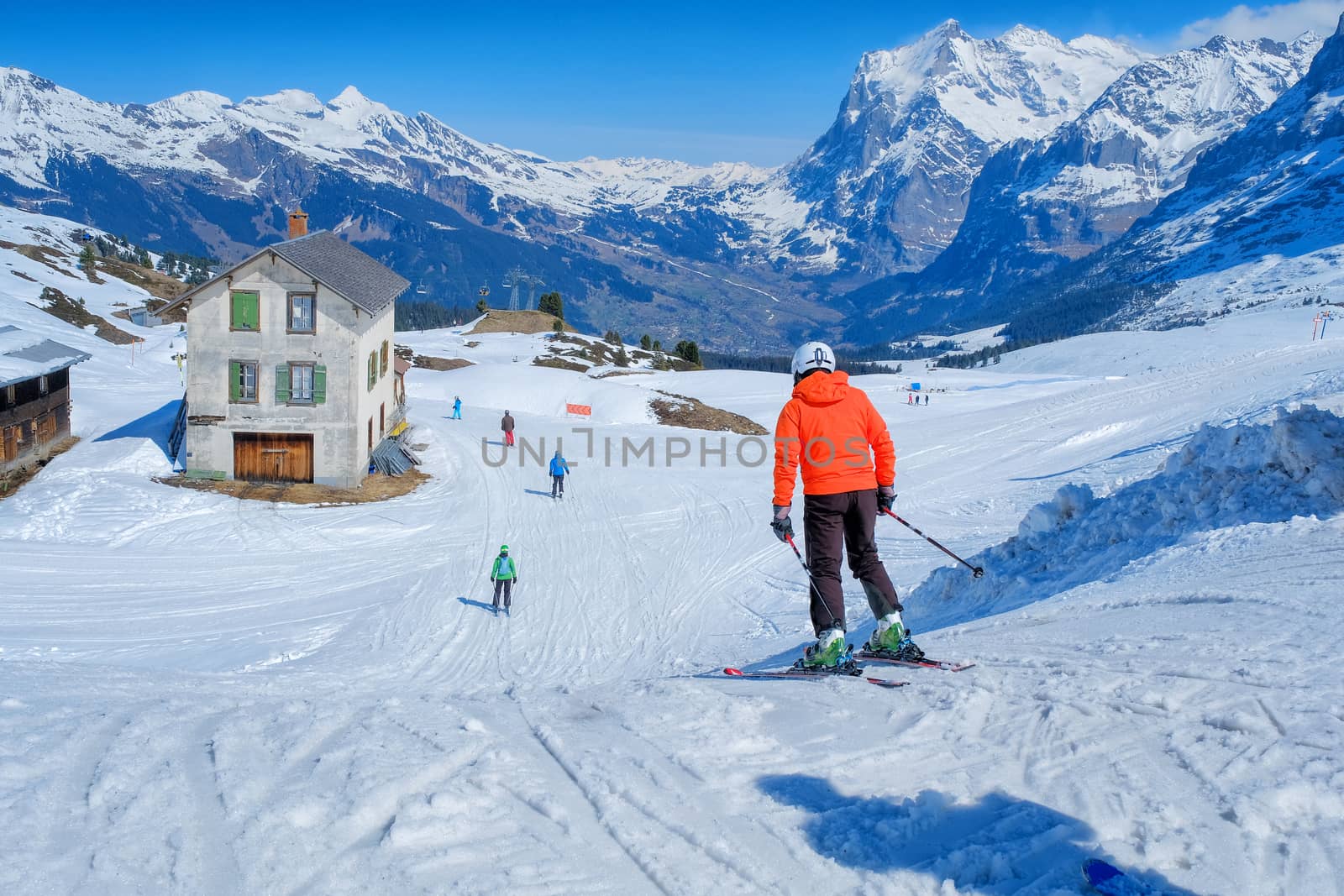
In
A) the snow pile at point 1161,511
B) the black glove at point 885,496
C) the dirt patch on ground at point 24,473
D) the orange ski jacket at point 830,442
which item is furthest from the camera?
the dirt patch on ground at point 24,473

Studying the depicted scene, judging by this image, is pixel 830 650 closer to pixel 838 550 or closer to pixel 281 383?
pixel 838 550

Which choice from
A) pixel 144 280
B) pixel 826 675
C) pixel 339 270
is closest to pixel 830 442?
pixel 826 675

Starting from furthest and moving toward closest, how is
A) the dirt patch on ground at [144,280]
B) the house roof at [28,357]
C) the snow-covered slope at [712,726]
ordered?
the dirt patch on ground at [144,280] → the house roof at [28,357] → the snow-covered slope at [712,726]

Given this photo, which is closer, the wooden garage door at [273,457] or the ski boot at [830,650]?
the ski boot at [830,650]

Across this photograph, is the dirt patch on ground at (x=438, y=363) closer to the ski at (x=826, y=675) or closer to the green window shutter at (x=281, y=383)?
the green window shutter at (x=281, y=383)

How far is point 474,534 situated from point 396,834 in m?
22.1

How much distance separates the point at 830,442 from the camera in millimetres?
7879

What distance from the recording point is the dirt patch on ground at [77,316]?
228ft

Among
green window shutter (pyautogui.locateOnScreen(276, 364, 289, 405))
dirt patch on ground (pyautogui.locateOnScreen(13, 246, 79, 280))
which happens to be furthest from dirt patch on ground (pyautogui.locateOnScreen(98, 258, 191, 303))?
green window shutter (pyautogui.locateOnScreen(276, 364, 289, 405))

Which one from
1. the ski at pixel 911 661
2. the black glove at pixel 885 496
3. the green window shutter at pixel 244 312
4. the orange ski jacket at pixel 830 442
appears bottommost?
the ski at pixel 911 661

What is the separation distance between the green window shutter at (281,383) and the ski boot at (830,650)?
85.7 ft

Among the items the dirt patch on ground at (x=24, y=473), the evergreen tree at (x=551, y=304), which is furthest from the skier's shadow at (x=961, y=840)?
the evergreen tree at (x=551, y=304)

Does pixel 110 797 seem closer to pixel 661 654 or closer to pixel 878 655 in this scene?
pixel 878 655

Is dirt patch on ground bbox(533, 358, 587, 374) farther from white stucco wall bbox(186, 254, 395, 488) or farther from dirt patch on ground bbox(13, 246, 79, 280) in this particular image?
dirt patch on ground bbox(13, 246, 79, 280)
